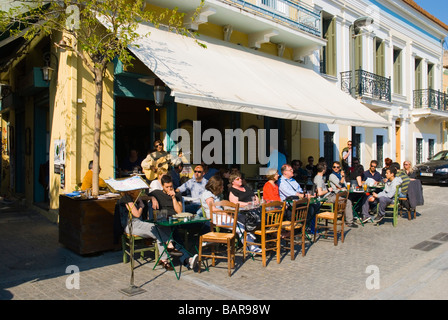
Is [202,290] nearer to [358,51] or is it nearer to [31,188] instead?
[31,188]

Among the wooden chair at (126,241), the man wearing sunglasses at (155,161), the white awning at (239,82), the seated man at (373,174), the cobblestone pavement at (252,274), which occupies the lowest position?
the cobblestone pavement at (252,274)

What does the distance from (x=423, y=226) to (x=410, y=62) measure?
1299cm

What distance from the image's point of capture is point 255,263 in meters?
5.79

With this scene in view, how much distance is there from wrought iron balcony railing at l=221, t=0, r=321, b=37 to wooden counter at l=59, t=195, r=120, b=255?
6.74 metres

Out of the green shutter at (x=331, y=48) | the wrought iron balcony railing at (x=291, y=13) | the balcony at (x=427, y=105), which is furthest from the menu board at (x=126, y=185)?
the balcony at (x=427, y=105)

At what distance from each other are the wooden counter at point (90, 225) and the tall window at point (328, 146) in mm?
9549

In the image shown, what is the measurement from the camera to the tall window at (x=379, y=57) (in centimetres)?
1697

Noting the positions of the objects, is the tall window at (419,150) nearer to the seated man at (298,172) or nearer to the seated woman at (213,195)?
the seated man at (298,172)

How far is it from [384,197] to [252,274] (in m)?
4.77

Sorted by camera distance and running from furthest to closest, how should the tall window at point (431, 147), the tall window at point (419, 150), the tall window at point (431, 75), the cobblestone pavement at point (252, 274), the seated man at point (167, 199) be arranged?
the tall window at point (431, 147) < the tall window at point (431, 75) < the tall window at point (419, 150) < the seated man at point (167, 199) < the cobblestone pavement at point (252, 274)

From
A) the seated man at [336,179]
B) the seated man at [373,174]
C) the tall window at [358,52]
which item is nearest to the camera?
the seated man at [336,179]

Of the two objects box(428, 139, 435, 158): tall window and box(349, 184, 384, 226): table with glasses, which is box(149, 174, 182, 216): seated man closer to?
box(349, 184, 384, 226): table with glasses

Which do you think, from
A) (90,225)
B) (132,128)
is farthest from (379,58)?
(90,225)
